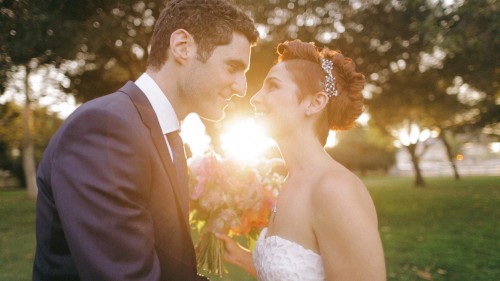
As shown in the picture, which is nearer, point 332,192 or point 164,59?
point 164,59

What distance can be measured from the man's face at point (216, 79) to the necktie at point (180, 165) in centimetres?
29

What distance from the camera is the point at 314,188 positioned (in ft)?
8.96

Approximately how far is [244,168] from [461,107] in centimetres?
2456

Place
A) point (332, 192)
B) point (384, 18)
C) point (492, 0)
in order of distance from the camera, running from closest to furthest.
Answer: point (332, 192)
point (492, 0)
point (384, 18)

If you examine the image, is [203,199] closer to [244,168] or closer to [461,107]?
[244,168]

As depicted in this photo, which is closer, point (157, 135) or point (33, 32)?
point (157, 135)

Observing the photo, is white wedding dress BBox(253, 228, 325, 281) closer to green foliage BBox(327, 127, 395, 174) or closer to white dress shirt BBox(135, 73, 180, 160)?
white dress shirt BBox(135, 73, 180, 160)

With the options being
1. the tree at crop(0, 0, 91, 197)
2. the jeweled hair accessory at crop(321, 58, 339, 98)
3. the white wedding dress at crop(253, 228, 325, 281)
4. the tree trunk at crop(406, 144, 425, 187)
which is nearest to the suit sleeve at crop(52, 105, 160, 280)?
the white wedding dress at crop(253, 228, 325, 281)

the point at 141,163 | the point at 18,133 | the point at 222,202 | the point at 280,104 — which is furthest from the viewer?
the point at 18,133

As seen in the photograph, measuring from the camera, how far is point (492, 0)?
380 inches

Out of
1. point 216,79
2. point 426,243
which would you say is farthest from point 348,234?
point 426,243

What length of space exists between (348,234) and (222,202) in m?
1.49

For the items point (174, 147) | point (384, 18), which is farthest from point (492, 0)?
point (174, 147)

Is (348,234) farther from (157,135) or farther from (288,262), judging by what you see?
(157,135)
